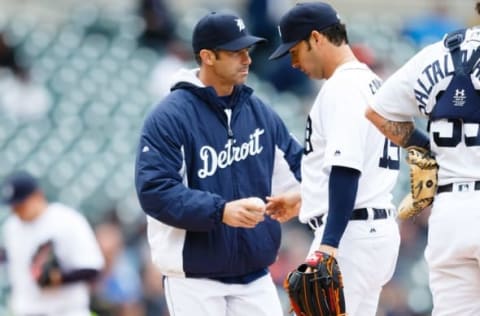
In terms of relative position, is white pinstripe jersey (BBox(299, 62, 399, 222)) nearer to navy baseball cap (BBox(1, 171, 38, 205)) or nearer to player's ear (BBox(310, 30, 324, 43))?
player's ear (BBox(310, 30, 324, 43))

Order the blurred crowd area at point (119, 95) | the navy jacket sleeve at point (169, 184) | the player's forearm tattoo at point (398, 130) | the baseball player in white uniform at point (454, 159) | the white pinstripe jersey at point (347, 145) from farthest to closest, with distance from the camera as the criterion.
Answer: the blurred crowd area at point (119, 95) < the navy jacket sleeve at point (169, 184) < the white pinstripe jersey at point (347, 145) < the player's forearm tattoo at point (398, 130) < the baseball player in white uniform at point (454, 159)

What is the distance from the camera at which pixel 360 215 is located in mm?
5781

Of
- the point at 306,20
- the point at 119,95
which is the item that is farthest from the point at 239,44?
the point at 119,95

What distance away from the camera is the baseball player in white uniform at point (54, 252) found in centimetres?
831

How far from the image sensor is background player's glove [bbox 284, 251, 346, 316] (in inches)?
217

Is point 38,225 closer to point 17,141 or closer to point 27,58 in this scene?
point 17,141

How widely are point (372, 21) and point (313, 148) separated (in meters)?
8.99

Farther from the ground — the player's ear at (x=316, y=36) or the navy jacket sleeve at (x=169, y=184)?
the player's ear at (x=316, y=36)

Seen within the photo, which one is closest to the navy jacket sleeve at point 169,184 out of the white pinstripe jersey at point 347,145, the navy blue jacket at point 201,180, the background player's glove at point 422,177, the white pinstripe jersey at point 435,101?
the navy blue jacket at point 201,180

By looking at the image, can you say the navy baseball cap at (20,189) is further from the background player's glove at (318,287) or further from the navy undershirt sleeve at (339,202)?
the navy undershirt sleeve at (339,202)

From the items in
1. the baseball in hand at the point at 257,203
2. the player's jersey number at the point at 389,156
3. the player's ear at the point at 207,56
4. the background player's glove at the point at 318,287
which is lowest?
the background player's glove at the point at 318,287

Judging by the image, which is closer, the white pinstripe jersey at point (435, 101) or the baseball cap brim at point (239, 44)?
the white pinstripe jersey at point (435, 101)

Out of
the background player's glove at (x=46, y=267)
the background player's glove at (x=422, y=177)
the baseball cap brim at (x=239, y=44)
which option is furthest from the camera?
the background player's glove at (x=46, y=267)

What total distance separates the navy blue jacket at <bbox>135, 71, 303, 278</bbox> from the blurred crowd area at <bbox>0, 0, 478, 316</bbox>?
13.4 ft
